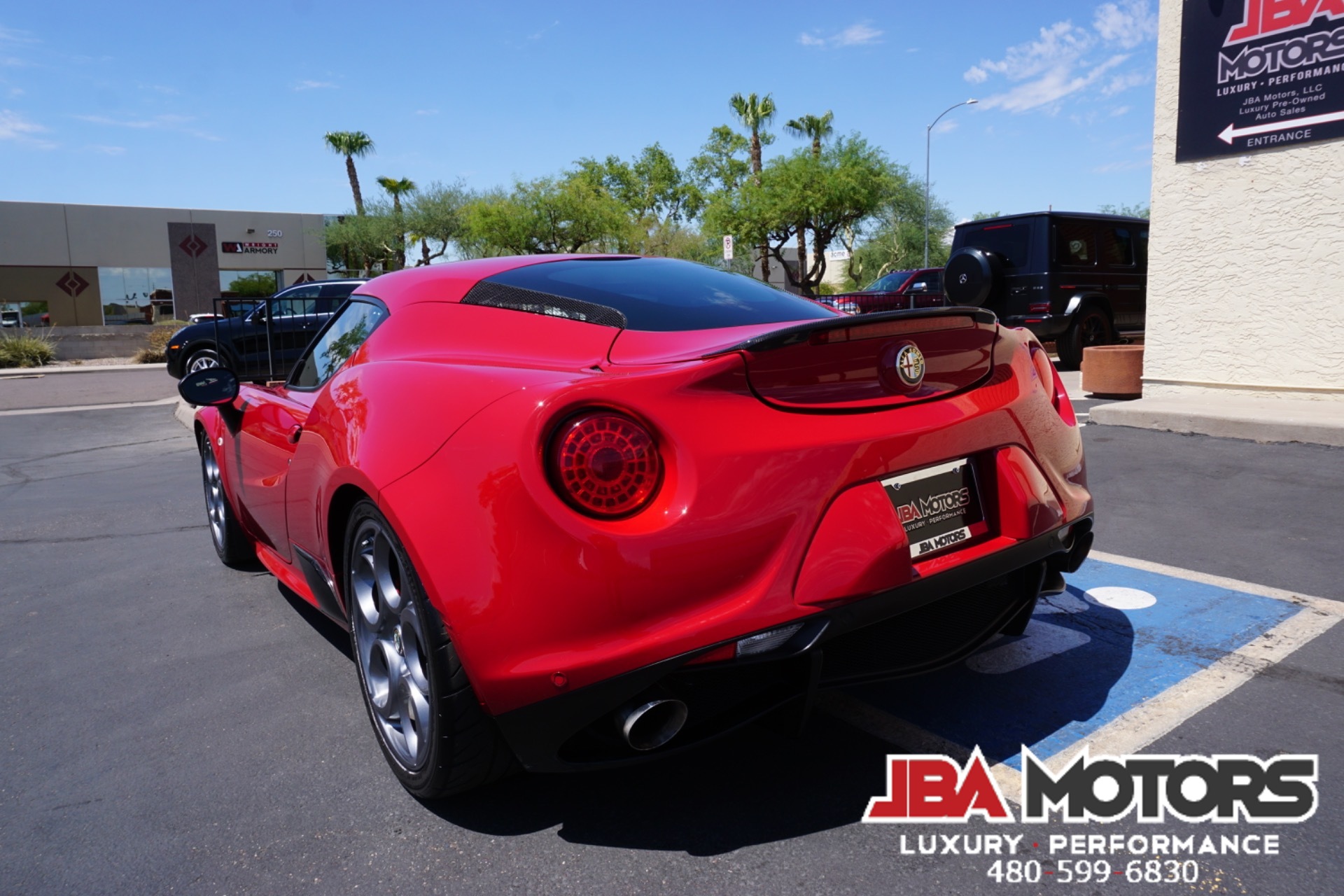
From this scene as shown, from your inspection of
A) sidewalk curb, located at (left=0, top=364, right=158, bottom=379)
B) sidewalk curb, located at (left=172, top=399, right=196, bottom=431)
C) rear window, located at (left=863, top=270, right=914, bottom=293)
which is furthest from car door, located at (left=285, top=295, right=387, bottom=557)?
sidewalk curb, located at (left=0, top=364, right=158, bottom=379)

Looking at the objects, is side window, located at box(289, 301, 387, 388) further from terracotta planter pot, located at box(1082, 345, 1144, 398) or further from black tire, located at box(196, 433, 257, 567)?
terracotta planter pot, located at box(1082, 345, 1144, 398)

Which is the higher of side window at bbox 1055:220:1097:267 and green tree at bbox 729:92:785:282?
green tree at bbox 729:92:785:282

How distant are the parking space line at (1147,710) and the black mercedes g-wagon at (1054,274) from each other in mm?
10173

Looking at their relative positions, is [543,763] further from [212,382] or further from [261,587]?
[261,587]

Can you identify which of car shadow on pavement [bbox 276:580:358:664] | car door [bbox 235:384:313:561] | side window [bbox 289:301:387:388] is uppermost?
side window [bbox 289:301:387:388]

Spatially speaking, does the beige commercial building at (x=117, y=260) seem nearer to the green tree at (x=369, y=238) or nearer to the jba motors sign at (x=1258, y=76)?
the green tree at (x=369, y=238)

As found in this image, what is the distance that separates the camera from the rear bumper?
204cm

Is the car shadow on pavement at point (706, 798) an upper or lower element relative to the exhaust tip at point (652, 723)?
lower

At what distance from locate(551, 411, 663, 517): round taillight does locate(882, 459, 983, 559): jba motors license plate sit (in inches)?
23.4

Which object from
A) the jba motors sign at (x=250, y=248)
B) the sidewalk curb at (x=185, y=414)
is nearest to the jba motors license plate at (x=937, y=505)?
the sidewalk curb at (x=185, y=414)

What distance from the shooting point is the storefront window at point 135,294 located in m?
40.0

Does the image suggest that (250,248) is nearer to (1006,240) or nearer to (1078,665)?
(1006,240)

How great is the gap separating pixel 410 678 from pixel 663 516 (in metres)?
0.89

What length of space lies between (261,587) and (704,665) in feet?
10.8
